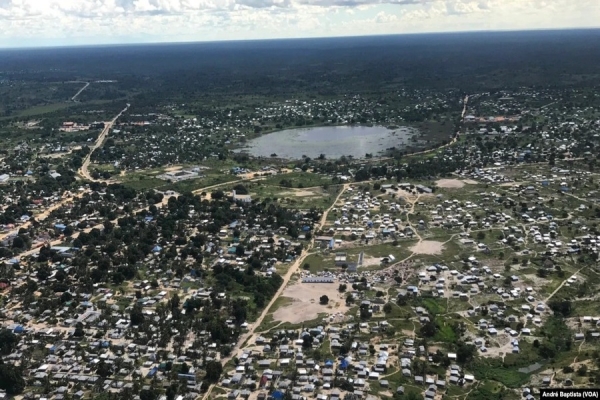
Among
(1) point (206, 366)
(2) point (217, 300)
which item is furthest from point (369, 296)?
(1) point (206, 366)

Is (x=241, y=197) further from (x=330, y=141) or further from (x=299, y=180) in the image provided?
(x=330, y=141)

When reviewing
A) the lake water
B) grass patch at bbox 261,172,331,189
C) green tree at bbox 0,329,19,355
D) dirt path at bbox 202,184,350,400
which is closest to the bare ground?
grass patch at bbox 261,172,331,189

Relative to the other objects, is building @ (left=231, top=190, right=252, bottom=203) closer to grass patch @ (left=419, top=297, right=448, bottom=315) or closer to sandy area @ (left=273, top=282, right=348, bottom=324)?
sandy area @ (left=273, top=282, right=348, bottom=324)

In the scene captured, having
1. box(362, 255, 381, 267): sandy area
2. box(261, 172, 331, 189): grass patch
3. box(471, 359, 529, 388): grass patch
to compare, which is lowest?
box(471, 359, 529, 388): grass patch

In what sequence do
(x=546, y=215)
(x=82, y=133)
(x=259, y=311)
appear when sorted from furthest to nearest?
(x=82, y=133), (x=546, y=215), (x=259, y=311)

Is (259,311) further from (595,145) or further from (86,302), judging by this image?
(595,145)

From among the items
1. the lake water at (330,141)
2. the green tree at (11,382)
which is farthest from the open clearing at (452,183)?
the green tree at (11,382)
